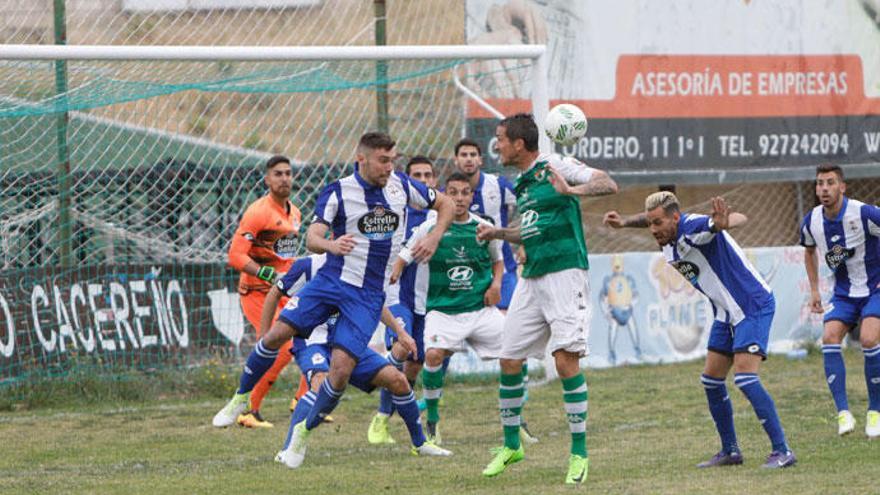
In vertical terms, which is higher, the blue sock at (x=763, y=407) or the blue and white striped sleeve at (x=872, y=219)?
the blue and white striped sleeve at (x=872, y=219)

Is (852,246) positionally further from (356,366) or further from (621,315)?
(621,315)

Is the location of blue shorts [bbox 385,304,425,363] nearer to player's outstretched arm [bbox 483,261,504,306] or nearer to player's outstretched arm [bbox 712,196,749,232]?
player's outstretched arm [bbox 483,261,504,306]

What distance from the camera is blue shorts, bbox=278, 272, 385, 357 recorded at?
9.71 meters

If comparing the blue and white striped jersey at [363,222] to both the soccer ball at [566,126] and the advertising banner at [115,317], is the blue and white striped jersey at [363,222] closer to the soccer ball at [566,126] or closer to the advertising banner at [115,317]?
the soccer ball at [566,126]

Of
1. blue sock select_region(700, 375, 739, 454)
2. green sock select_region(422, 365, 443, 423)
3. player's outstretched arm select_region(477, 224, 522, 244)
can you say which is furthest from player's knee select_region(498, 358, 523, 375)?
green sock select_region(422, 365, 443, 423)

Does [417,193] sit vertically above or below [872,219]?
above

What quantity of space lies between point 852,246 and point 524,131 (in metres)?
3.69

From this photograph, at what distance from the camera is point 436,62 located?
55.7 feet

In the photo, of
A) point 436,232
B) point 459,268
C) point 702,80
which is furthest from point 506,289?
point 702,80

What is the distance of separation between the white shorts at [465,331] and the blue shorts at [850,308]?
8.40ft

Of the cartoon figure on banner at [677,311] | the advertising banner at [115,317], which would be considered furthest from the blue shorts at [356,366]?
the cartoon figure on banner at [677,311]

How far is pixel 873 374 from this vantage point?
11594 millimetres

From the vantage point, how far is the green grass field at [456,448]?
923 cm

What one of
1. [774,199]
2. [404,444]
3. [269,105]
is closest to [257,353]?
[404,444]
